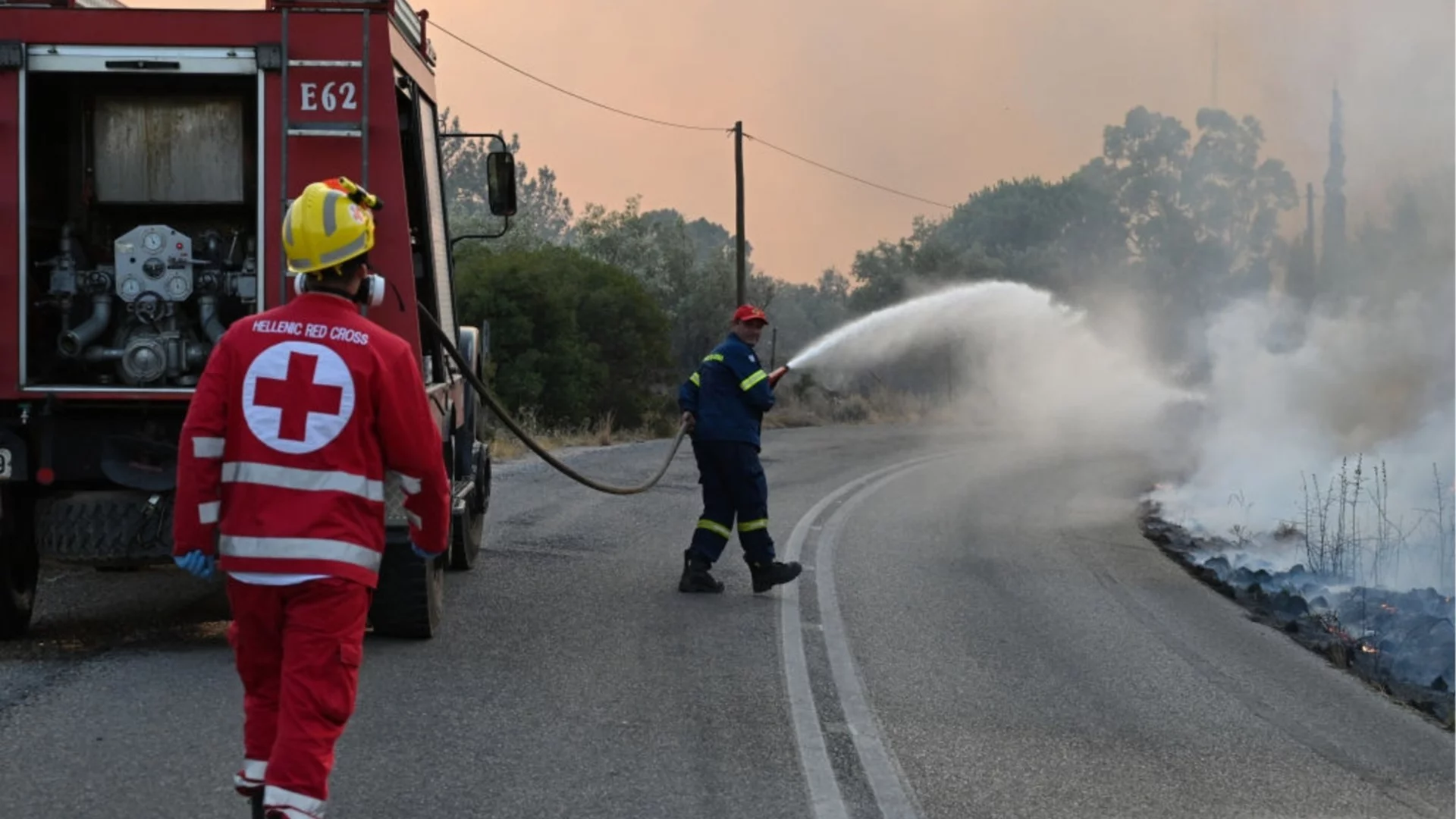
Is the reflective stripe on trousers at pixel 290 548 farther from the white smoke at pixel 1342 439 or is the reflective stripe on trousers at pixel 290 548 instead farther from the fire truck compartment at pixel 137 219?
the white smoke at pixel 1342 439

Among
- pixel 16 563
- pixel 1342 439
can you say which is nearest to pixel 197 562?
pixel 16 563

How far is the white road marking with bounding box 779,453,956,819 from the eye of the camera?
5.37 meters

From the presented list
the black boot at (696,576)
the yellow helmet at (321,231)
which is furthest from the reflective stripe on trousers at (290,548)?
the black boot at (696,576)

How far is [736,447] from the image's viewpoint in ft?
31.4

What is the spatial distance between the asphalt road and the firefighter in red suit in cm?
118

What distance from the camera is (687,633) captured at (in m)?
8.22

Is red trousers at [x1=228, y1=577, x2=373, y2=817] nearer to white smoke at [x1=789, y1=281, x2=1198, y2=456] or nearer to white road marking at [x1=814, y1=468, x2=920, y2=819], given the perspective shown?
white road marking at [x1=814, y1=468, x2=920, y2=819]

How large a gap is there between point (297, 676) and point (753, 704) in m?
3.05

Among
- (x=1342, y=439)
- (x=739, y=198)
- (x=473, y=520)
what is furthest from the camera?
(x=739, y=198)

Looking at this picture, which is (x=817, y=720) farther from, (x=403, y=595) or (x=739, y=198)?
(x=739, y=198)

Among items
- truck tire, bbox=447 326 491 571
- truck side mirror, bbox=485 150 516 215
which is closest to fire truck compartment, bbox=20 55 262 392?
truck side mirror, bbox=485 150 516 215

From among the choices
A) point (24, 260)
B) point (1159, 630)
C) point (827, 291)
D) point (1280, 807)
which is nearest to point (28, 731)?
point (24, 260)

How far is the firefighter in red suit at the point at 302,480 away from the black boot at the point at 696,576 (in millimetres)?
5484

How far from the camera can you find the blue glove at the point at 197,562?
3.97 metres
